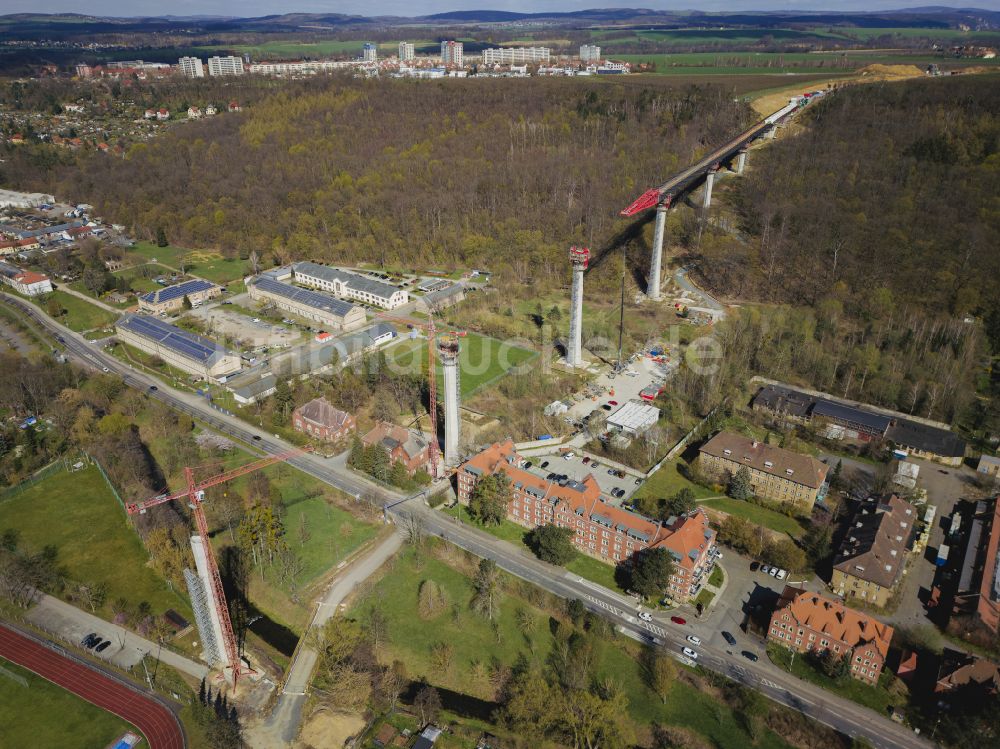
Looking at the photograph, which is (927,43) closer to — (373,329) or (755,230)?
(755,230)

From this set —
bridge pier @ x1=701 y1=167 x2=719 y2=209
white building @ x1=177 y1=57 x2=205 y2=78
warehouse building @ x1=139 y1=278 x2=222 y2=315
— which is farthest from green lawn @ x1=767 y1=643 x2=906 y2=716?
white building @ x1=177 y1=57 x2=205 y2=78

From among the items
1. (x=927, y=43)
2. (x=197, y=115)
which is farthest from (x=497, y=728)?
(x=927, y=43)

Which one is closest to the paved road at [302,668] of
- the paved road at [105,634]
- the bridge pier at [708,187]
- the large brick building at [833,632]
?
the paved road at [105,634]

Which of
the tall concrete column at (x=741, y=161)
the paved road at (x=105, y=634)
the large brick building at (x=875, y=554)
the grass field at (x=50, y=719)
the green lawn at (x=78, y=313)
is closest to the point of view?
the grass field at (x=50, y=719)

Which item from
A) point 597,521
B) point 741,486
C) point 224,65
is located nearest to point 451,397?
point 597,521

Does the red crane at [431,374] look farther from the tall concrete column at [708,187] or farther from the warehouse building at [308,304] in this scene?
the tall concrete column at [708,187]

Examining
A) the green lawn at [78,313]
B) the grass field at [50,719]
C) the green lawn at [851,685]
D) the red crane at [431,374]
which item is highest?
the red crane at [431,374]
